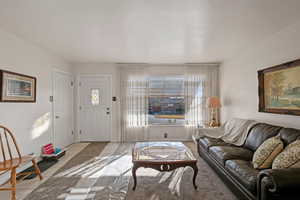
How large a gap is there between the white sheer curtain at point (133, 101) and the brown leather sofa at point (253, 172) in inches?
83.9

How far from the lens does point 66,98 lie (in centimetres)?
500

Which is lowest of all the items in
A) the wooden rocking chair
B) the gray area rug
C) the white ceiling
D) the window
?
the gray area rug

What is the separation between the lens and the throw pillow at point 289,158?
6.25 feet

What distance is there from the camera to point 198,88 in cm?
549

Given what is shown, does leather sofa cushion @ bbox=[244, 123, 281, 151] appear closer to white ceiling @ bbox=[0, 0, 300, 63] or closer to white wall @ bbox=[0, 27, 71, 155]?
white ceiling @ bbox=[0, 0, 300, 63]

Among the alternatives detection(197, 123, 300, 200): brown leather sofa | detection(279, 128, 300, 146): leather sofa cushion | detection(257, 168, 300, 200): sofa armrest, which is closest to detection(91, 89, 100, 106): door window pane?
detection(197, 123, 300, 200): brown leather sofa

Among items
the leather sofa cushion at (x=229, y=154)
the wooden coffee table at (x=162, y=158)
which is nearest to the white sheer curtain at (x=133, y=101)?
the wooden coffee table at (x=162, y=158)

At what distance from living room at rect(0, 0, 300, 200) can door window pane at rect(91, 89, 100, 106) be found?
3 cm

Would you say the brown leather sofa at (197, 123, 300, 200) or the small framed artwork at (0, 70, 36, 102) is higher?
the small framed artwork at (0, 70, 36, 102)

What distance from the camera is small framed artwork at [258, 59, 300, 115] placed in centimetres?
271

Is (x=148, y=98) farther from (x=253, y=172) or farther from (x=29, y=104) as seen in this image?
(x=253, y=172)

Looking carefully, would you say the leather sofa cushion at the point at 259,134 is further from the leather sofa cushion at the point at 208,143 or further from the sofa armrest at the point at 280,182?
the sofa armrest at the point at 280,182

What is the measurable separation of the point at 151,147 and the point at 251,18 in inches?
98.7

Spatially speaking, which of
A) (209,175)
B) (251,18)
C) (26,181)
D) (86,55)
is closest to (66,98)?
(86,55)
